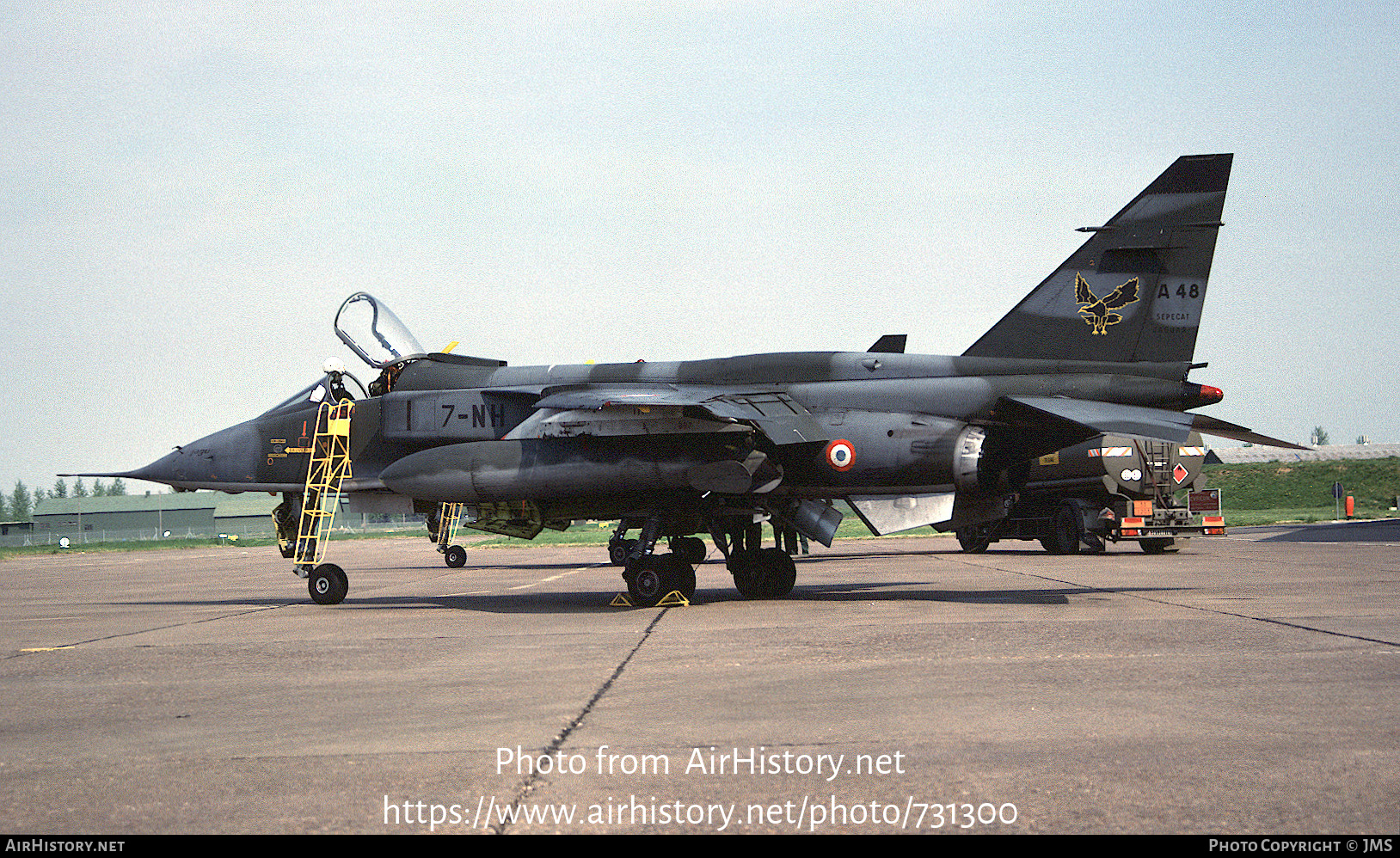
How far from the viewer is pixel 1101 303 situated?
44.2ft

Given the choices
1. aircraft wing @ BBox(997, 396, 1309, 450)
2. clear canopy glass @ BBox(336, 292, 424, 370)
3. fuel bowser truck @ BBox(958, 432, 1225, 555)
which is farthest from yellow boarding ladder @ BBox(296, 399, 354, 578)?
fuel bowser truck @ BBox(958, 432, 1225, 555)

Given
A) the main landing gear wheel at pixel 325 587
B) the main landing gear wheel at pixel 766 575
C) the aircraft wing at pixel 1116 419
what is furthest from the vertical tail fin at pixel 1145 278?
the main landing gear wheel at pixel 325 587

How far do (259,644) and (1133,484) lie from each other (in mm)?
19485

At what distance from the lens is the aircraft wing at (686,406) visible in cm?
1288

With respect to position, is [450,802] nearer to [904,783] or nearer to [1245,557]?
[904,783]

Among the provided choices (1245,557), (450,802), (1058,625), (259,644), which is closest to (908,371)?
(1058,625)

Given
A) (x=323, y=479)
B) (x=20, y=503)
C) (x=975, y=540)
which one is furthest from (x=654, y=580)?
(x=20, y=503)

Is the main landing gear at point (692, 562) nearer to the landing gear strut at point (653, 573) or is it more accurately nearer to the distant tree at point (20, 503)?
the landing gear strut at point (653, 573)

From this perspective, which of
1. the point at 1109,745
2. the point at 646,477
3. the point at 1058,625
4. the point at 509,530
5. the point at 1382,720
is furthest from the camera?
the point at 509,530

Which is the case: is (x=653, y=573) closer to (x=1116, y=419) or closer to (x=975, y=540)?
(x=1116, y=419)

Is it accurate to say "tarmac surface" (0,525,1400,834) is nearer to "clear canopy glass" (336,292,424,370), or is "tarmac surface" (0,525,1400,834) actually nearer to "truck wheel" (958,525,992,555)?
"clear canopy glass" (336,292,424,370)

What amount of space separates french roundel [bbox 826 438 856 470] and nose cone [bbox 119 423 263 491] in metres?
8.45

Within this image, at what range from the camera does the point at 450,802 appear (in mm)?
4457

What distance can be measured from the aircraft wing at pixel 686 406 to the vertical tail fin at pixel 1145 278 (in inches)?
123
